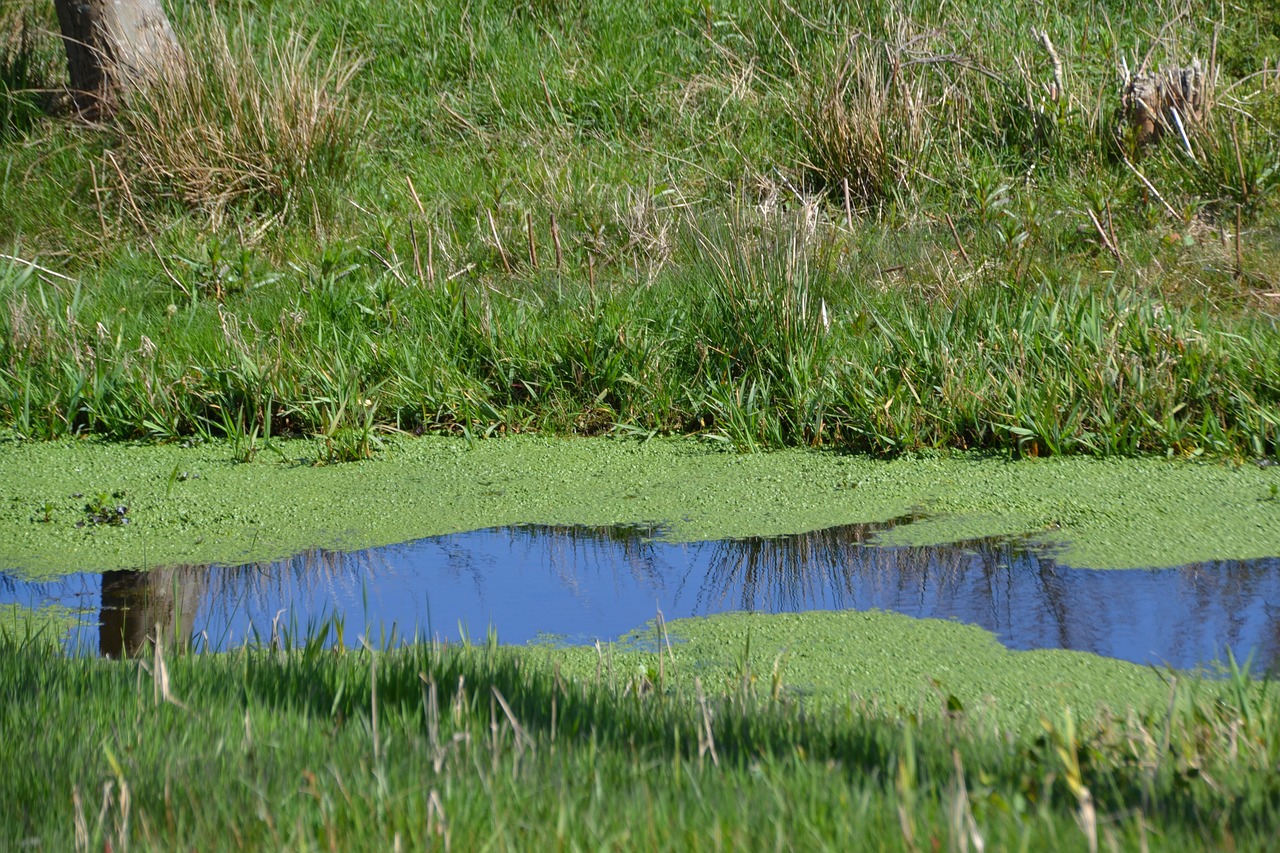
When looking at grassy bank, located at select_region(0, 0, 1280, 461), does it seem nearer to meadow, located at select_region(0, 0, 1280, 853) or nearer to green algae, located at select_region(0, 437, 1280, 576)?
meadow, located at select_region(0, 0, 1280, 853)

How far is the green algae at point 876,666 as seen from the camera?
8.24ft

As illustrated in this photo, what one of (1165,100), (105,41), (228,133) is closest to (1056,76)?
(1165,100)

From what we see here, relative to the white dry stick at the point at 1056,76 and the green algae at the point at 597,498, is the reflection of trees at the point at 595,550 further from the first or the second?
the white dry stick at the point at 1056,76

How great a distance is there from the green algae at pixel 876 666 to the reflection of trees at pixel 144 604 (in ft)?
3.22

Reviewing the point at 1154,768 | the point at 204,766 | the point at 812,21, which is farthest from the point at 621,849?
the point at 812,21

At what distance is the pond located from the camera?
2967mm

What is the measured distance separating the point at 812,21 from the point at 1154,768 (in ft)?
22.5

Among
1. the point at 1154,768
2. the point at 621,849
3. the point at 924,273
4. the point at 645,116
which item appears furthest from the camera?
the point at 645,116

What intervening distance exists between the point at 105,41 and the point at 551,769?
6.64m

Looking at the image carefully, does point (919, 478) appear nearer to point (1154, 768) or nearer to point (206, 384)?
point (1154, 768)

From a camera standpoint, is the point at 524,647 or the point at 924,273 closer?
the point at 524,647

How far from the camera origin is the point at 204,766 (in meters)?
1.71

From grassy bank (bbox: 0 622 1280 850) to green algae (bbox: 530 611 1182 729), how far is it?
28 centimetres

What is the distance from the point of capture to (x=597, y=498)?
158 inches
